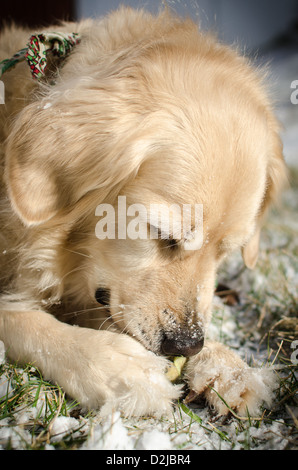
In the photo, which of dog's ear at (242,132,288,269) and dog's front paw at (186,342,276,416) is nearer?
dog's front paw at (186,342,276,416)

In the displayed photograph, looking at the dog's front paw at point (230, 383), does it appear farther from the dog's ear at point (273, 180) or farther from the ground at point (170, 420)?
the dog's ear at point (273, 180)

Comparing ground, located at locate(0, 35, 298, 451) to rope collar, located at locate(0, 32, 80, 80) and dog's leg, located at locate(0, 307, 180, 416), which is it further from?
rope collar, located at locate(0, 32, 80, 80)

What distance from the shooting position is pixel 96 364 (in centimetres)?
162

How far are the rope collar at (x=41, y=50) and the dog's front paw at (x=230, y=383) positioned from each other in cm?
149

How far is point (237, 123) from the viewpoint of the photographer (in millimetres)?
1829

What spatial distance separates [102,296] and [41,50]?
1152mm

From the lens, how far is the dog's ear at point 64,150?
1.76 meters

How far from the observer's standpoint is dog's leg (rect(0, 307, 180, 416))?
156cm

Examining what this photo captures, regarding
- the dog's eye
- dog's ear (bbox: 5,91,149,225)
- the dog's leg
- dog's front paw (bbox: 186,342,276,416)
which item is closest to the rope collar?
dog's ear (bbox: 5,91,149,225)

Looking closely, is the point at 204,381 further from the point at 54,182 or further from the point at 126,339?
the point at 54,182

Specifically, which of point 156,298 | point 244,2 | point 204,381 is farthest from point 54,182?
point 244,2

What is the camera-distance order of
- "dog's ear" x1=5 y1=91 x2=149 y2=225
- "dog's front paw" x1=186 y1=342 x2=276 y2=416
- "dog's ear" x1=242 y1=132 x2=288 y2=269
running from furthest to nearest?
"dog's ear" x1=242 y1=132 x2=288 y2=269
"dog's ear" x1=5 y1=91 x2=149 y2=225
"dog's front paw" x1=186 y1=342 x2=276 y2=416

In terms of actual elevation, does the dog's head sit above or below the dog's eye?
above

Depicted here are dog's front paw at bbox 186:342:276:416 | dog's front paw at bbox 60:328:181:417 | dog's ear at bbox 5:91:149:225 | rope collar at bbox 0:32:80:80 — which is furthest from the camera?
rope collar at bbox 0:32:80:80
